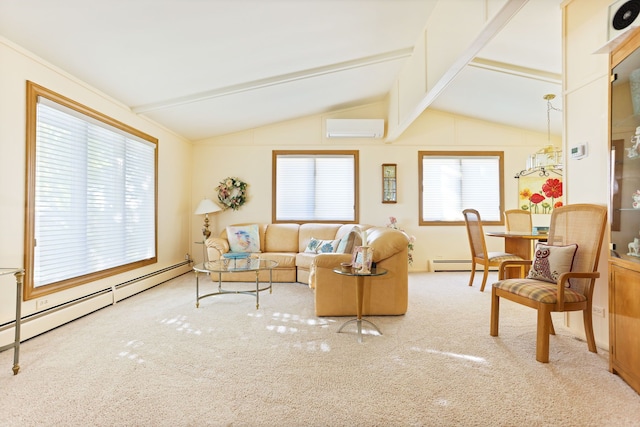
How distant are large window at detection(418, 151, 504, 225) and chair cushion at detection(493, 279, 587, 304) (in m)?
3.32

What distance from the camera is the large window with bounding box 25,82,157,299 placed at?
272cm

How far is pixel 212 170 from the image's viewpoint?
230 inches

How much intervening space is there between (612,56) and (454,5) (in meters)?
1.21

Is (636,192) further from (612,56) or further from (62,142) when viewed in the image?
(62,142)

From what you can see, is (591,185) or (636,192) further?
(591,185)

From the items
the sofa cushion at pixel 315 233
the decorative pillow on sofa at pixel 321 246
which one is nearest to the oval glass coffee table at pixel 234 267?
the decorative pillow on sofa at pixel 321 246

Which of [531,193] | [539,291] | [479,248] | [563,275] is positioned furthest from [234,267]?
[531,193]

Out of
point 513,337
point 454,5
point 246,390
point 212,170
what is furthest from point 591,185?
point 212,170

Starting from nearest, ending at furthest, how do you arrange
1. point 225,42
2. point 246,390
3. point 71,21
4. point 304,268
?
point 246,390 → point 71,21 → point 225,42 → point 304,268

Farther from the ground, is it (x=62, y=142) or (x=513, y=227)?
(x=62, y=142)

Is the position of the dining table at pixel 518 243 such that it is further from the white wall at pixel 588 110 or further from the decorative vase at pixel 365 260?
the decorative vase at pixel 365 260

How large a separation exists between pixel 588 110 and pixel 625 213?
1035 millimetres

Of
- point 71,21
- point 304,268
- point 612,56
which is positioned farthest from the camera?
point 304,268

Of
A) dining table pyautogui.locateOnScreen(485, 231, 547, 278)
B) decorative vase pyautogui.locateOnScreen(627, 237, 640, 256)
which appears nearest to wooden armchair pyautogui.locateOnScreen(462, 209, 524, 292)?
dining table pyautogui.locateOnScreen(485, 231, 547, 278)
